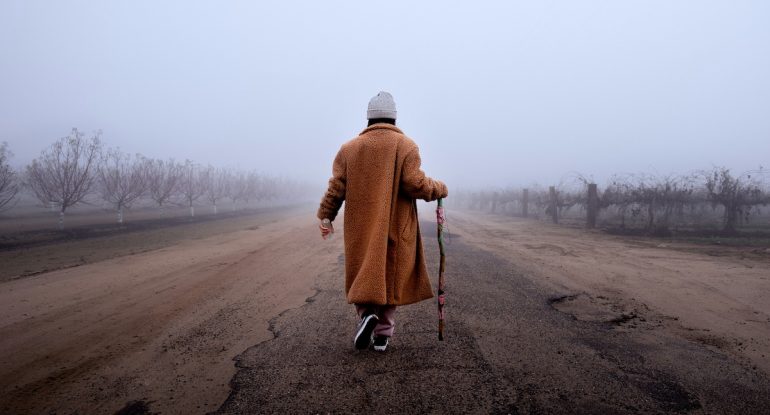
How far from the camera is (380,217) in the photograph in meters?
3.04

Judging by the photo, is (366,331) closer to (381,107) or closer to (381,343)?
(381,343)

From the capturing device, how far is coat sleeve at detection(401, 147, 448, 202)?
3.06m

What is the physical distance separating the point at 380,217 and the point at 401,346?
110cm

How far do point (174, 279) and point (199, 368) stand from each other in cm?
423

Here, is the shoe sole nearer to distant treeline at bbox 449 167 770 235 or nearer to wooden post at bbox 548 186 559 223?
distant treeline at bbox 449 167 770 235

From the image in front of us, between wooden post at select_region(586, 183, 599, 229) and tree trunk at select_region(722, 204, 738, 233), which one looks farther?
wooden post at select_region(586, 183, 599, 229)

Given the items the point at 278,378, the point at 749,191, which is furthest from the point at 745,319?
the point at 749,191

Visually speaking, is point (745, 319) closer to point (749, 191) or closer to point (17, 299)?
point (17, 299)

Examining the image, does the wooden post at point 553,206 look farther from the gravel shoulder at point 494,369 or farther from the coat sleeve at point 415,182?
the coat sleeve at point 415,182

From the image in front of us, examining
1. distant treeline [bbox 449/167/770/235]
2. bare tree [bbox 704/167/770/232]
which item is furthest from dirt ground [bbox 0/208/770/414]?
distant treeline [bbox 449/167/770/235]

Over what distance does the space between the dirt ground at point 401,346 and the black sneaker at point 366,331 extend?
0.15 metres

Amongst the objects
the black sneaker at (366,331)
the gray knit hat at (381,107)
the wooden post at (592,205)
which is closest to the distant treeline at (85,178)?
the gray knit hat at (381,107)

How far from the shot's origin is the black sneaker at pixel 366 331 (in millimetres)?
3113

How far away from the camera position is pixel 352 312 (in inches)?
169
